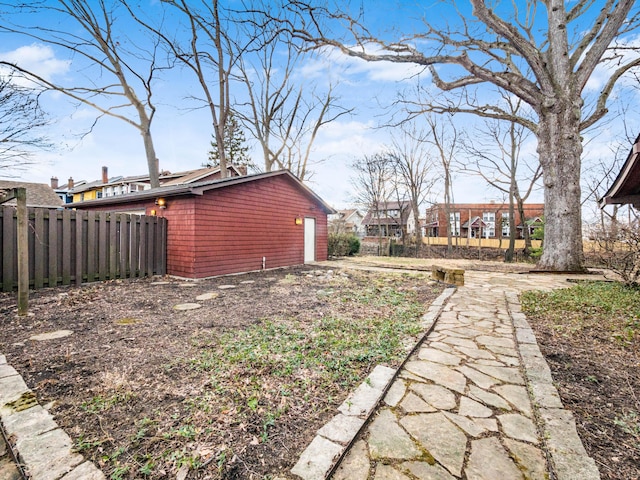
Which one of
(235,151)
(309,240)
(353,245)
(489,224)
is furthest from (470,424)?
(489,224)

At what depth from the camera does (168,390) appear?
2.09m

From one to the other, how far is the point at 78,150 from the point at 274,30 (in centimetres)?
1072

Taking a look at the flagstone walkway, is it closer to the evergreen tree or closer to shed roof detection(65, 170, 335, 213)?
shed roof detection(65, 170, 335, 213)

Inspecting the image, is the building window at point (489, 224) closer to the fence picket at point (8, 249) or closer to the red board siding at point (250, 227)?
the red board siding at point (250, 227)

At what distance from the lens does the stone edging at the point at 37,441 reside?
1.31m

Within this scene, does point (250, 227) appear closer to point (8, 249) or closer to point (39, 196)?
point (8, 249)

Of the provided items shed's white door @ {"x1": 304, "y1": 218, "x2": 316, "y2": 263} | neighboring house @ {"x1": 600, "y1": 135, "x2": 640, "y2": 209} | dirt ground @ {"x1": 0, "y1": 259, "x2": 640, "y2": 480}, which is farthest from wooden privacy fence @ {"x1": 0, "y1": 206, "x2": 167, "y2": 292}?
neighboring house @ {"x1": 600, "y1": 135, "x2": 640, "y2": 209}

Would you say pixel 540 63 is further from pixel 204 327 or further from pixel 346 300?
pixel 204 327

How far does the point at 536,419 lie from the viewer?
1.81 metres

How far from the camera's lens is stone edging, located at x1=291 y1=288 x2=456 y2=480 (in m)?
1.36

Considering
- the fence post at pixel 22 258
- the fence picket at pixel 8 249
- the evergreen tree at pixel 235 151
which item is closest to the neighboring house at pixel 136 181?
the evergreen tree at pixel 235 151

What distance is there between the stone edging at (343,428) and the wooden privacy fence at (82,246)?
6814mm

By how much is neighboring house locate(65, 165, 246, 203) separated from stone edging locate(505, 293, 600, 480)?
68.1 feet

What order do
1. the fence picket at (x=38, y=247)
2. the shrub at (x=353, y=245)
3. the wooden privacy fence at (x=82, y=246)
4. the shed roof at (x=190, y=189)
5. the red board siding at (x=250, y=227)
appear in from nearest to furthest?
1. the wooden privacy fence at (x=82, y=246)
2. the fence picket at (x=38, y=247)
3. the shed roof at (x=190, y=189)
4. the red board siding at (x=250, y=227)
5. the shrub at (x=353, y=245)
